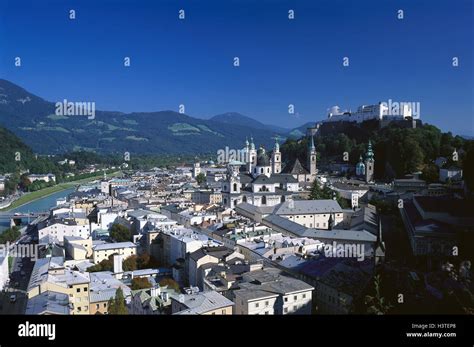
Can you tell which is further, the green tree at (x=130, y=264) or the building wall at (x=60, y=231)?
the building wall at (x=60, y=231)

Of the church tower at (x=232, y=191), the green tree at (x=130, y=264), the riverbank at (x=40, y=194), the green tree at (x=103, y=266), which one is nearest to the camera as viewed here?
the green tree at (x=103, y=266)

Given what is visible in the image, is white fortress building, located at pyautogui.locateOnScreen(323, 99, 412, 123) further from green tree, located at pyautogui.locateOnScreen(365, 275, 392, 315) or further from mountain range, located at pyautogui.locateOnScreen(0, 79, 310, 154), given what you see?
mountain range, located at pyautogui.locateOnScreen(0, 79, 310, 154)

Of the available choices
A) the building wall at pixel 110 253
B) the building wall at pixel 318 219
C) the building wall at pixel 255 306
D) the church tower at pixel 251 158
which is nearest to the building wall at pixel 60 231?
the building wall at pixel 110 253

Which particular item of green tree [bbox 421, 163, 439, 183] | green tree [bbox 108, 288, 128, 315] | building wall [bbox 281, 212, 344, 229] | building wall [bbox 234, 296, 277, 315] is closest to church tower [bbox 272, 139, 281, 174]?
green tree [bbox 421, 163, 439, 183]

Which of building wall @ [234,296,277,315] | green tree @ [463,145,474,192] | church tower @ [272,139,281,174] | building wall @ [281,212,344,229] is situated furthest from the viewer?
church tower @ [272,139,281,174]

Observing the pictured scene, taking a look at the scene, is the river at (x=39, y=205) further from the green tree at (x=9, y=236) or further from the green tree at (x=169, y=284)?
the green tree at (x=169, y=284)

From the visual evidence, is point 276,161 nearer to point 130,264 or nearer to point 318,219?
point 318,219

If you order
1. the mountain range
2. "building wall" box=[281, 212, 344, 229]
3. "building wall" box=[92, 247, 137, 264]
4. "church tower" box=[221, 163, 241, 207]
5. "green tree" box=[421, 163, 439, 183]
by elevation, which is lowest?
"building wall" box=[92, 247, 137, 264]

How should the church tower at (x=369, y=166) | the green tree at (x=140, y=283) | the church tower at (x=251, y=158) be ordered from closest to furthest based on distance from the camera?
the green tree at (x=140, y=283), the church tower at (x=369, y=166), the church tower at (x=251, y=158)

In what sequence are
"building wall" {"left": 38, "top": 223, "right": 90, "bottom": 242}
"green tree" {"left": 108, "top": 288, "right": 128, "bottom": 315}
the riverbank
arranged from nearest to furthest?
"green tree" {"left": 108, "top": 288, "right": 128, "bottom": 315} → "building wall" {"left": 38, "top": 223, "right": 90, "bottom": 242} → the riverbank
